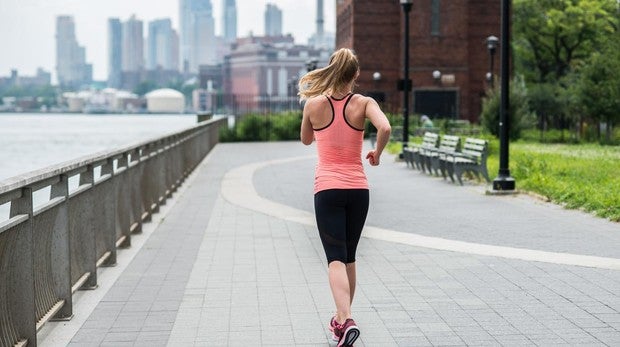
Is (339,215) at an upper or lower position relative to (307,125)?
lower

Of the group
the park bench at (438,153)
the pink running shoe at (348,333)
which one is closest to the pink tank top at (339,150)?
the pink running shoe at (348,333)

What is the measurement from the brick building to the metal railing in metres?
51.3

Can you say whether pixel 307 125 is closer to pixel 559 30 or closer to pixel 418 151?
pixel 418 151

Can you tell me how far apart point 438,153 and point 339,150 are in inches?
668

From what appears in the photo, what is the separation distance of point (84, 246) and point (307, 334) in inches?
96.9

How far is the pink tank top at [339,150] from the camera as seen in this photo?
6.41 m

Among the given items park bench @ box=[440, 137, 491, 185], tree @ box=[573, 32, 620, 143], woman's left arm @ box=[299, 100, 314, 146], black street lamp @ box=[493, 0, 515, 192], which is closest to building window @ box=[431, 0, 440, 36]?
tree @ box=[573, 32, 620, 143]

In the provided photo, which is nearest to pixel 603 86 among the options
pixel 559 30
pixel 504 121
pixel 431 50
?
pixel 431 50

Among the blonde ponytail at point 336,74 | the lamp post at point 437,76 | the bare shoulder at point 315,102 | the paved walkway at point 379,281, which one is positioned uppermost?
the lamp post at point 437,76

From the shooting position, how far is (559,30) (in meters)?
69.7

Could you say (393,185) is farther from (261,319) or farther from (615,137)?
(615,137)

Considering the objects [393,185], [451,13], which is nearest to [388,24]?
[451,13]

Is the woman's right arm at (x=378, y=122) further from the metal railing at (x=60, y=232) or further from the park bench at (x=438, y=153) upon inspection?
the park bench at (x=438, y=153)

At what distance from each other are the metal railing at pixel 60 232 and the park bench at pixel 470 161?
8.62 m
